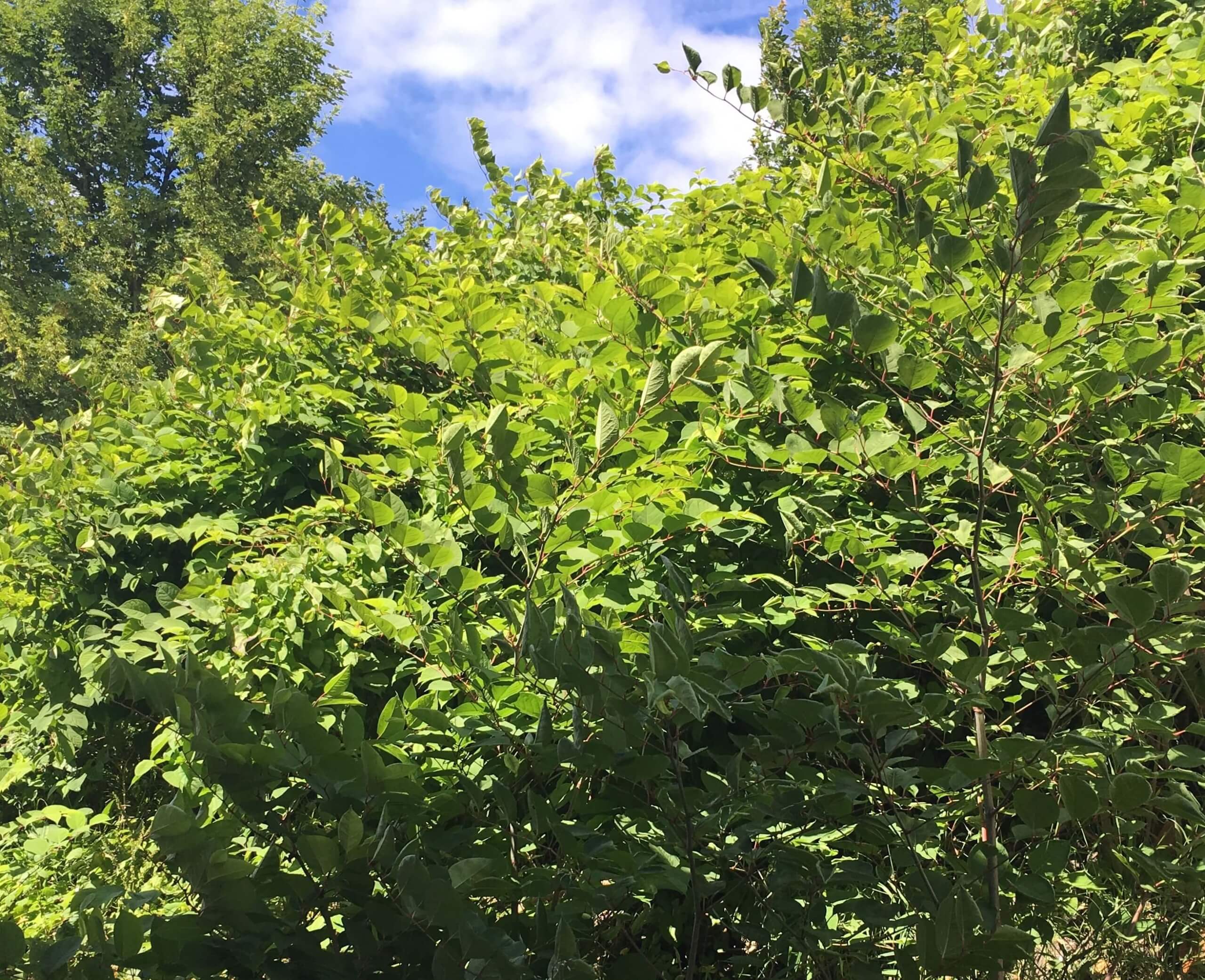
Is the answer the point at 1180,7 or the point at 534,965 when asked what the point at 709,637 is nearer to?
the point at 534,965

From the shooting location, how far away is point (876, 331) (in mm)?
1474

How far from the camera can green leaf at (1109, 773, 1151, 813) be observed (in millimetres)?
1060

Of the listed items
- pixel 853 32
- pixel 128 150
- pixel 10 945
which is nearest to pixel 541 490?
pixel 10 945

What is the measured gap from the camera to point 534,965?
4.32 feet

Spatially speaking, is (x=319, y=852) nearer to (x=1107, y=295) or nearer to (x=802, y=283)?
(x=802, y=283)

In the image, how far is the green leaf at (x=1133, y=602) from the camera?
1.05m

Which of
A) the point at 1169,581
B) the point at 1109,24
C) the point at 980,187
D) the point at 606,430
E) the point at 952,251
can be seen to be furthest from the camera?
the point at 1109,24

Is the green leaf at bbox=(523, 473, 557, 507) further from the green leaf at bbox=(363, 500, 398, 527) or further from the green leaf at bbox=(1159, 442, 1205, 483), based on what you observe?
the green leaf at bbox=(1159, 442, 1205, 483)

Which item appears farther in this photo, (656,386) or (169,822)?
(656,386)

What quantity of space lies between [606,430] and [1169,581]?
84 centimetres

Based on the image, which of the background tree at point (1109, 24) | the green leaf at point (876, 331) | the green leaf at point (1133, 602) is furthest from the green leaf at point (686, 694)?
the background tree at point (1109, 24)

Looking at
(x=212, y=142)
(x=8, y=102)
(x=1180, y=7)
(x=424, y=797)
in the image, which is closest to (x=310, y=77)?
(x=212, y=142)

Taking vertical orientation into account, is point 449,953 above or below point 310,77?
below

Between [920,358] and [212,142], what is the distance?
25.2m
